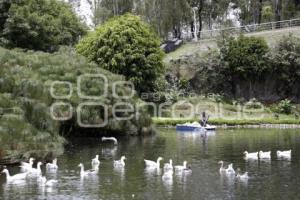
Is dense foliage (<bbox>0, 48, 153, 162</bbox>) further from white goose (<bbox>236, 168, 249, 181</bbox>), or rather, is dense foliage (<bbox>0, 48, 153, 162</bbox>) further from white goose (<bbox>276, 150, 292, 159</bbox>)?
white goose (<bbox>276, 150, 292, 159</bbox>)

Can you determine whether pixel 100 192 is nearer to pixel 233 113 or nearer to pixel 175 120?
pixel 175 120

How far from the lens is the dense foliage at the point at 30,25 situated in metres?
72.1

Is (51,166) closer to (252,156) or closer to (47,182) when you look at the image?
(47,182)

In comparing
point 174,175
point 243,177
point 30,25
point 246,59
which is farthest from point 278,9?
point 243,177

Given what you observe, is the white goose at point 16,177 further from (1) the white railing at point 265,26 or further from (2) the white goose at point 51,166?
(1) the white railing at point 265,26

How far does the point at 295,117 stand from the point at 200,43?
92.4 ft

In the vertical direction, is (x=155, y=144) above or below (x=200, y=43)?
below

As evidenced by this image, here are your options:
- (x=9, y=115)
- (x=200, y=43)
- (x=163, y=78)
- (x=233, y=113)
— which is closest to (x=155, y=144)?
(x=9, y=115)

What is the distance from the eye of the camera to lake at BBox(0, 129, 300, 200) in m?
28.5

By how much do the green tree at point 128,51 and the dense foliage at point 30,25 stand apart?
4.91 meters

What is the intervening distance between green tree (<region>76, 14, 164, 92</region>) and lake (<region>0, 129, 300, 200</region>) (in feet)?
66.2

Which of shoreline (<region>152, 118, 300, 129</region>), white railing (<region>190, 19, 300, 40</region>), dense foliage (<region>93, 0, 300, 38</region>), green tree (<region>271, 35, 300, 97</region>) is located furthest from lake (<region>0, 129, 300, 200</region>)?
dense foliage (<region>93, 0, 300, 38</region>)

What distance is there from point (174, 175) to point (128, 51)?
3866 cm

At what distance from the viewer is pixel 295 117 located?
69.3 meters
